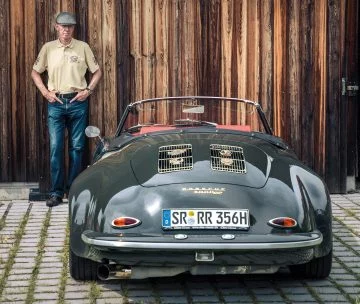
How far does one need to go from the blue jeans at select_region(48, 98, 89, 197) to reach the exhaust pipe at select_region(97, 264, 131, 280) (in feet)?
12.5

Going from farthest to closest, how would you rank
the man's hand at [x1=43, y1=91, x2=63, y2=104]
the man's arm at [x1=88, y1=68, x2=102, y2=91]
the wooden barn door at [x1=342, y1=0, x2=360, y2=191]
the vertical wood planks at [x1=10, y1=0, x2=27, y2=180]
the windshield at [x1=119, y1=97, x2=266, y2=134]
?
1. the wooden barn door at [x1=342, y1=0, x2=360, y2=191]
2. the vertical wood planks at [x1=10, y1=0, x2=27, y2=180]
3. the man's arm at [x1=88, y1=68, x2=102, y2=91]
4. the man's hand at [x1=43, y1=91, x2=63, y2=104]
5. the windshield at [x1=119, y1=97, x2=266, y2=134]

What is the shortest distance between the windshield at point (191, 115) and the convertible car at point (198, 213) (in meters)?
0.90

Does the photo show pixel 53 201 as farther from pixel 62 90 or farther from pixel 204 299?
pixel 204 299

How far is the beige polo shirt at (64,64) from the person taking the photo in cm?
977

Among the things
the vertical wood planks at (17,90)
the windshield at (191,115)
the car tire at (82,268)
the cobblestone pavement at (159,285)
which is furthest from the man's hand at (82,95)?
the car tire at (82,268)

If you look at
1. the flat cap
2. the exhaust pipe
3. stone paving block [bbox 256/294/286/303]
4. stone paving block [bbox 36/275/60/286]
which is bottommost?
stone paving block [bbox 256/294/286/303]

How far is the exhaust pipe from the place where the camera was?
5816 millimetres

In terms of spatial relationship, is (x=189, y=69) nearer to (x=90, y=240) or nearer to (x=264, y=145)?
(x=264, y=145)

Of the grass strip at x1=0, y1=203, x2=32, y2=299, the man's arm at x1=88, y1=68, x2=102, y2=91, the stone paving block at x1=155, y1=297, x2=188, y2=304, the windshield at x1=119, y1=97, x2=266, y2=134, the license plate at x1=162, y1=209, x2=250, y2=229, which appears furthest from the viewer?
the man's arm at x1=88, y1=68, x2=102, y2=91

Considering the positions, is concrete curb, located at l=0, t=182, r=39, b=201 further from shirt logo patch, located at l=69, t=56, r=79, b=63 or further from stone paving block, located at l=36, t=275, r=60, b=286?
stone paving block, located at l=36, t=275, r=60, b=286

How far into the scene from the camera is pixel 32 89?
1009 centimetres

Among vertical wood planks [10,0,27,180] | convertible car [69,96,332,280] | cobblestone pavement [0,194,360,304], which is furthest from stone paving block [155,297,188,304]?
vertical wood planks [10,0,27,180]

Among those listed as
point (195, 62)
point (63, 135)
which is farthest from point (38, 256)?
point (195, 62)

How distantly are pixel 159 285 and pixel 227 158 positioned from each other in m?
1.01
